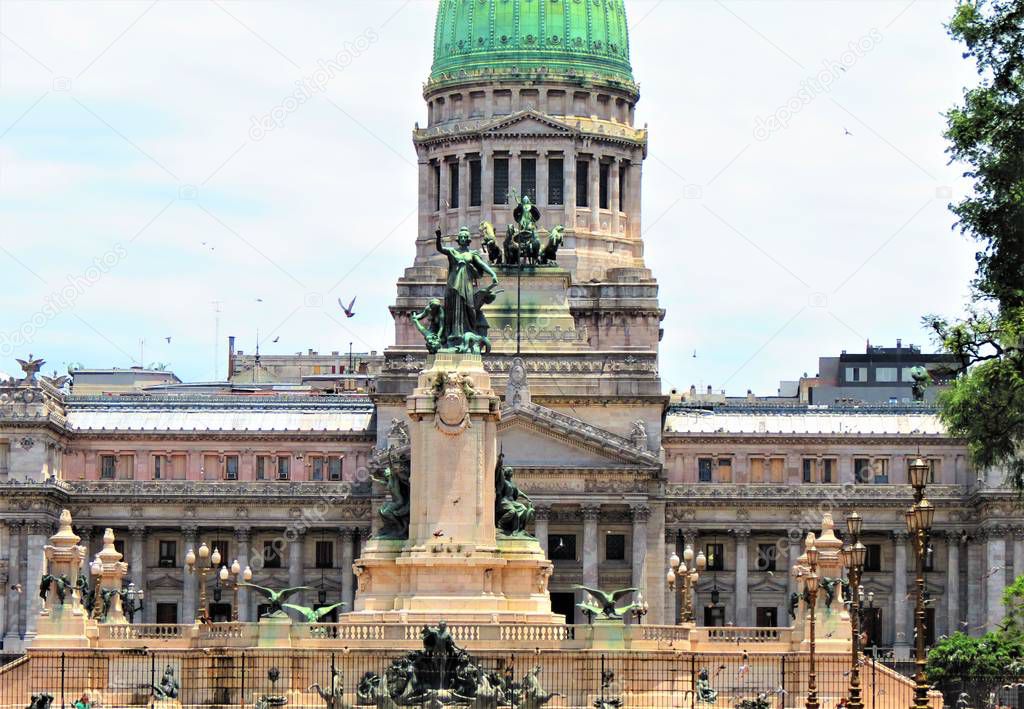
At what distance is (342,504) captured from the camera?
643 ft

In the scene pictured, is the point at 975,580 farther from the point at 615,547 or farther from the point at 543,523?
the point at 543,523

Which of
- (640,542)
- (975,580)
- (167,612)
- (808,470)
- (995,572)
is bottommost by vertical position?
(167,612)

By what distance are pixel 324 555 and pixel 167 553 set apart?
9.85 meters

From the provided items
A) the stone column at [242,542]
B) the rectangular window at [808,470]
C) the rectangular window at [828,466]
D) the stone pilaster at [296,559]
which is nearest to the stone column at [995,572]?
the rectangular window at [828,466]

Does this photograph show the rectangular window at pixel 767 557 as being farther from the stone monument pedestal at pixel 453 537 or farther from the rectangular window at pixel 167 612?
the stone monument pedestal at pixel 453 537

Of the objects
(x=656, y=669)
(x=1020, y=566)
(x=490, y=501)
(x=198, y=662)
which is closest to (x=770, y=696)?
(x=656, y=669)

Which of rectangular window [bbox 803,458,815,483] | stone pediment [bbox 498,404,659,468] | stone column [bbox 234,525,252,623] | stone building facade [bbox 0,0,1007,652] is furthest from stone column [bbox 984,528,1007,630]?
stone column [bbox 234,525,252,623]

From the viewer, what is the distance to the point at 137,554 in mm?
196750

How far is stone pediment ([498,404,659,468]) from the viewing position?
186875 millimetres

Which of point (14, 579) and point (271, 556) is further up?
point (271, 556)

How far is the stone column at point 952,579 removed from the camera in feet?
636

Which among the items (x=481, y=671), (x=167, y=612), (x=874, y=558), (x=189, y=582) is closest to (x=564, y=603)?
(x=874, y=558)

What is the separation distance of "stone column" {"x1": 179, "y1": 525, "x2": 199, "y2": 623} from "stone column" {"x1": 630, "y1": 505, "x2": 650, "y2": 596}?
27.5 metres

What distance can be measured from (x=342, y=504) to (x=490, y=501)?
7813cm
